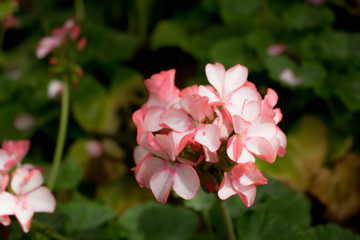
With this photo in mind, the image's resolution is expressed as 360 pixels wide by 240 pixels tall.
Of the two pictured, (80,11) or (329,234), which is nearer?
(329,234)

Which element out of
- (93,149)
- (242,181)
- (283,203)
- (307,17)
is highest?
(242,181)

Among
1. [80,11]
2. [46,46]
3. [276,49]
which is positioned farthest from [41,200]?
[80,11]

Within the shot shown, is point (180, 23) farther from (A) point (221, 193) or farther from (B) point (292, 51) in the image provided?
(A) point (221, 193)

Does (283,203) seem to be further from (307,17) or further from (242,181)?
(307,17)

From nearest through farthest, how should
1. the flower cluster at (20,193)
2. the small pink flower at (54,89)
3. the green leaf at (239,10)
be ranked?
the flower cluster at (20,193), the small pink flower at (54,89), the green leaf at (239,10)

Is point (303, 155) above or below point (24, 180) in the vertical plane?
below

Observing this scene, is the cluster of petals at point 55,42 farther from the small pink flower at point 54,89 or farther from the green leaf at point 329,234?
the green leaf at point 329,234

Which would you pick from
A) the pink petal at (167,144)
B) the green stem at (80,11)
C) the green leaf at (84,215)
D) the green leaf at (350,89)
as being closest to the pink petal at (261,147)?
the pink petal at (167,144)
